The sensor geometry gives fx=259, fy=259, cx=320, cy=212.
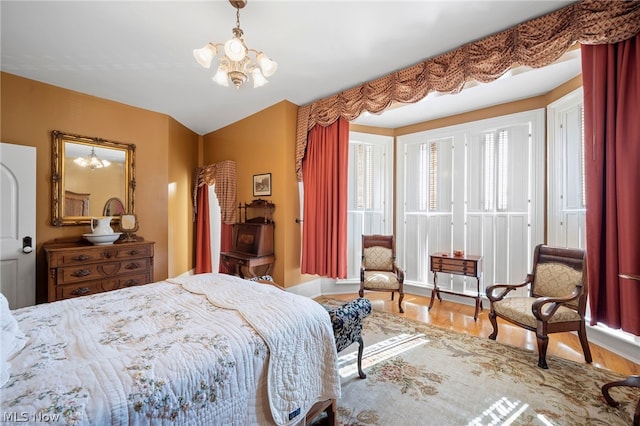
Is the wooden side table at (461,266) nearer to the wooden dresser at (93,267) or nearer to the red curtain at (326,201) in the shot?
the red curtain at (326,201)

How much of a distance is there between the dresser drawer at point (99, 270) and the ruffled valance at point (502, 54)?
313 centimetres

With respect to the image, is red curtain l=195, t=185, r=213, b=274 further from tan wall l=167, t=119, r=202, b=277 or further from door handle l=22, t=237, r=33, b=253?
door handle l=22, t=237, r=33, b=253

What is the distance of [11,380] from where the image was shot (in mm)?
840

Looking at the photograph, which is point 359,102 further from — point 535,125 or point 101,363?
point 101,363

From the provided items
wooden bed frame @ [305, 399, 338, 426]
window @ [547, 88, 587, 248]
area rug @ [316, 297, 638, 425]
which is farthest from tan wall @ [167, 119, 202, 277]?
window @ [547, 88, 587, 248]

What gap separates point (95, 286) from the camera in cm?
291

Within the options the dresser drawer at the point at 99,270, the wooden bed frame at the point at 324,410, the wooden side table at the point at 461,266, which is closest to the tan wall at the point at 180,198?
the dresser drawer at the point at 99,270

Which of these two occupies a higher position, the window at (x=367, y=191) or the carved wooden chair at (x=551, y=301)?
the window at (x=367, y=191)

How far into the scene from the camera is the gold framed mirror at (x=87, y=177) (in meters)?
3.05

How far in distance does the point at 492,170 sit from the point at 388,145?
157 centimetres

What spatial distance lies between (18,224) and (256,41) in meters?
3.08

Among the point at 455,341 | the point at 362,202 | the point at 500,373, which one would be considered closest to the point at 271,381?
the point at 500,373

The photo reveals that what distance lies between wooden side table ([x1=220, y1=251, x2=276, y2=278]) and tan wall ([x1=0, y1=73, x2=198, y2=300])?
3.38 ft

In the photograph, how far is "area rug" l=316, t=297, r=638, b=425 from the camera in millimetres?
1648
